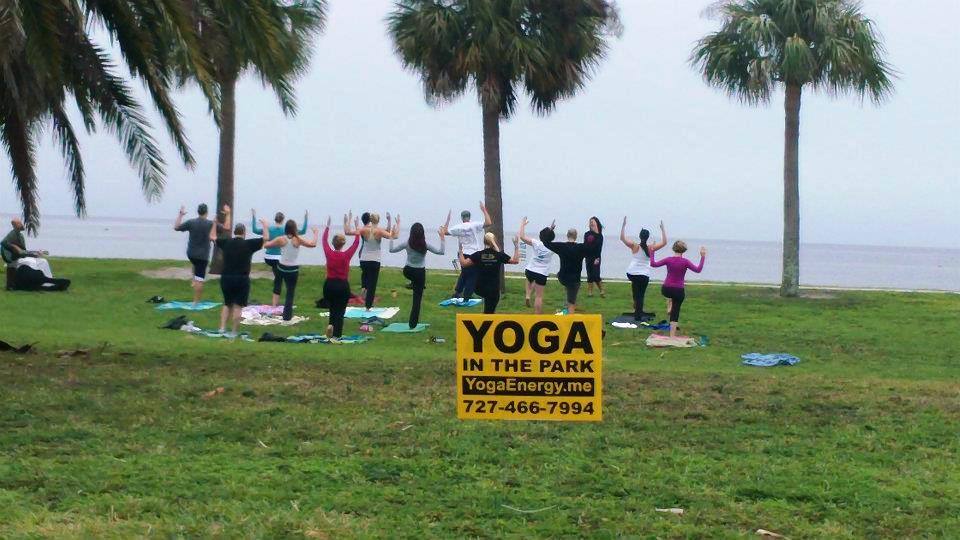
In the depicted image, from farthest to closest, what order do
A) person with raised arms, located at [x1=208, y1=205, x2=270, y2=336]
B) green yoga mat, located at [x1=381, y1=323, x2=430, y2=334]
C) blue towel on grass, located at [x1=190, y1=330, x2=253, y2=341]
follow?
1. green yoga mat, located at [x1=381, y1=323, x2=430, y2=334]
2. blue towel on grass, located at [x1=190, y1=330, x2=253, y2=341]
3. person with raised arms, located at [x1=208, y1=205, x2=270, y2=336]

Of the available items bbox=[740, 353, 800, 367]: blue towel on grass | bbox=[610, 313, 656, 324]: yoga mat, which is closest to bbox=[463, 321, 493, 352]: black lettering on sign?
bbox=[740, 353, 800, 367]: blue towel on grass

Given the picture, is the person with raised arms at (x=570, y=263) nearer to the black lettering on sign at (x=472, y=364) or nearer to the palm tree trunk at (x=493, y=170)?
the palm tree trunk at (x=493, y=170)

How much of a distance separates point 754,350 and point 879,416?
291 inches

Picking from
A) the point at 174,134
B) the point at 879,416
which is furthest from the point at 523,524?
the point at 174,134

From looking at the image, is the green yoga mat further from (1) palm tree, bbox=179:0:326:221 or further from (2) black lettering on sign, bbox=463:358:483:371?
(2) black lettering on sign, bbox=463:358:483:371

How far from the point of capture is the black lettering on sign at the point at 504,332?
303 inches

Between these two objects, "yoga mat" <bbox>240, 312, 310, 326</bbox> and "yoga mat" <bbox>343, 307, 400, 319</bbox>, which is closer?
"yoga mat" <bbox>240, 312, 310, 326</bbox>

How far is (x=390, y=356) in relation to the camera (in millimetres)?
15156

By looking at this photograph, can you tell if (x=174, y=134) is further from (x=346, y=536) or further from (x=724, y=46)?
(x=724, y=46)

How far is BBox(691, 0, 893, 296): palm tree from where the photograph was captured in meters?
25.5

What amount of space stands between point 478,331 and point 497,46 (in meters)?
17.7

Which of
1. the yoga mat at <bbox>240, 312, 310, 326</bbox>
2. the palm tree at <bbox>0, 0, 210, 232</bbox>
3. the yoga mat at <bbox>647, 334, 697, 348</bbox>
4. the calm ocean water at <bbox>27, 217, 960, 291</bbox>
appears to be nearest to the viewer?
the palm tree at <bbox>0, 0, 210, 232</bbox>

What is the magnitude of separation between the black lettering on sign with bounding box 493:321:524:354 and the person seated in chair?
1777 cm

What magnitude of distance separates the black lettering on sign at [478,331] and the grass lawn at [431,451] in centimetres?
87
